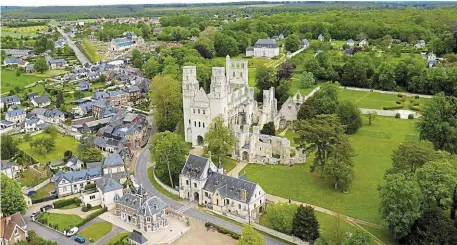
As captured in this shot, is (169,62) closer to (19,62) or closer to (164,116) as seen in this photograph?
(164,116)

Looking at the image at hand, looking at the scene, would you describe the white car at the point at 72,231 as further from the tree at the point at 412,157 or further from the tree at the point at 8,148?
the tree at the point at 412,157

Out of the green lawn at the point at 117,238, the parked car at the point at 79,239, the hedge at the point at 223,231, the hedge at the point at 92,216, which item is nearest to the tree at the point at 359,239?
the hedge at the point at 223,231

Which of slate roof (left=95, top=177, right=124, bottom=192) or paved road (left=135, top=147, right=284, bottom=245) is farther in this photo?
slate roof (left=95, top=177, right=124, bottom=192)

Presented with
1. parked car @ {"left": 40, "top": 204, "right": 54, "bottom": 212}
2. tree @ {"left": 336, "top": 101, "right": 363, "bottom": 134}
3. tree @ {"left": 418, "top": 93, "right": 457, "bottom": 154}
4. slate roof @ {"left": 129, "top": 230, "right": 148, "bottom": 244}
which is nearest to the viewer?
slate roof @ {"left": 129, "top": 230, "right": 148, "bottom": 244}

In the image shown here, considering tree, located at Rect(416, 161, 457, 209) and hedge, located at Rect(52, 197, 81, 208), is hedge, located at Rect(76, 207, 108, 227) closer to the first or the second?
hedge, located at Rect(52, 197, 81, 208)

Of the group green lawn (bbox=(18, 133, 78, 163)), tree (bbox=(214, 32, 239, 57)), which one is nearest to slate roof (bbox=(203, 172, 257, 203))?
green lawn (bbox=(18, 133, 78, 163))

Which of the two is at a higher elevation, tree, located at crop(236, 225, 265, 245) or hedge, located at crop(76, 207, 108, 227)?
tree, located at crop(236, 225, 265, 245)

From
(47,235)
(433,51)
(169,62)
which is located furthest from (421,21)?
(47,235)
